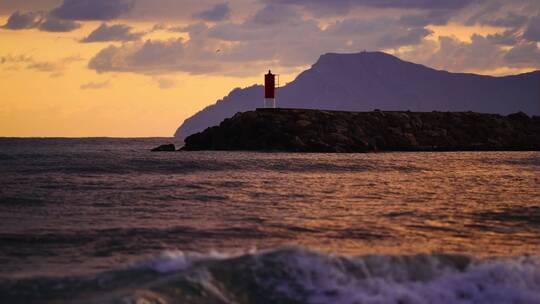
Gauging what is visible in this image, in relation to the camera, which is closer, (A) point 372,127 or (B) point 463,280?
(B) point 463,280

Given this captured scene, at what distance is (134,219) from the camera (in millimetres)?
15188

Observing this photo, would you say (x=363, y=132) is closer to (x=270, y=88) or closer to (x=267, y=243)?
(x=270, y=88)

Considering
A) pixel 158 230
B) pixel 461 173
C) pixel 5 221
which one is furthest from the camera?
pixel 461 173

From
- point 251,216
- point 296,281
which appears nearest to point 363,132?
point 251,216

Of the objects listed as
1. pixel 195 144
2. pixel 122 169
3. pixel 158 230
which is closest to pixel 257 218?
pixel 158 230

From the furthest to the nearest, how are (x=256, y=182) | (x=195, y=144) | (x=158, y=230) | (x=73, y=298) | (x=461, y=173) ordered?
(x=195, y=144) → (x=461, y=173) → (x=256, y=182) → (x=158, y=230) → (x=73, y=298)

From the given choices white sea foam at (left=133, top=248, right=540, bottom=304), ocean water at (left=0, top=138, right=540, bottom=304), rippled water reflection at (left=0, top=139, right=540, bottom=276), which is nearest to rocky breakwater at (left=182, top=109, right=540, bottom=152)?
rippled water reflection at (left=0, top=139, right=540, bottom=276)

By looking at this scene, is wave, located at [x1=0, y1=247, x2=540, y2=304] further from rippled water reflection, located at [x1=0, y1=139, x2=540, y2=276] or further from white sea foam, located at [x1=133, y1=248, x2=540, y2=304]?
rippled water reflection, located at [x1=0, y1=139, x2=540, y2=276]

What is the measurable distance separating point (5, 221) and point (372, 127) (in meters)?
47.2

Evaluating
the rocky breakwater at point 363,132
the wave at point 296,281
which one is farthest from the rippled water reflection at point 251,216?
the rocky breakwater at point 363,132

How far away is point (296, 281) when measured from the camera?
9.98 metres

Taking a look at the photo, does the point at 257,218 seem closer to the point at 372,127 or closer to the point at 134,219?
the point at 134,219

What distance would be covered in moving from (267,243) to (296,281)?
2.57 meters

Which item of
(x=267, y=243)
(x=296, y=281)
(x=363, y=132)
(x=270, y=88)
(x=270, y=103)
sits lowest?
(x=296, y=281)
